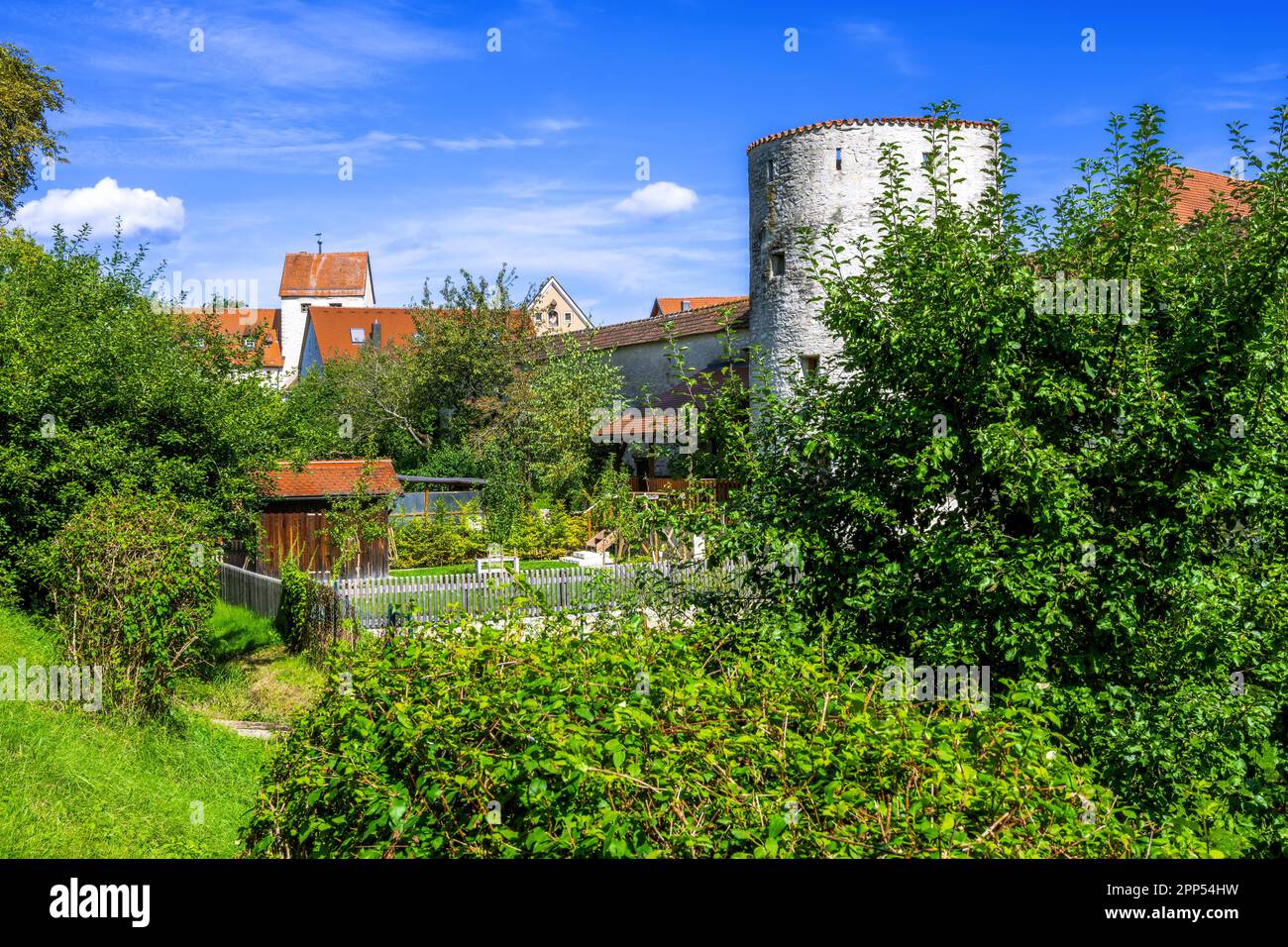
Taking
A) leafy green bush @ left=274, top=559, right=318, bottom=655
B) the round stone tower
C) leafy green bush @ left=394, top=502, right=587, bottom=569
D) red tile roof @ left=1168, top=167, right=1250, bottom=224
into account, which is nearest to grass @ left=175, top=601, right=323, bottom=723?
leafy green bush @ left=274, top=559, right=318, bottom=655

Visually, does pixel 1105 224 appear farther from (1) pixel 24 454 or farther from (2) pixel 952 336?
(1) pixel 24 454

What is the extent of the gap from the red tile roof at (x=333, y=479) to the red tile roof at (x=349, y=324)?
38826 mm

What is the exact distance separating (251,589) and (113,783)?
13.3 m

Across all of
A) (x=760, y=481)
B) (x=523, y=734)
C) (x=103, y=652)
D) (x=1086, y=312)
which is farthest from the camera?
(x=103, y=652)

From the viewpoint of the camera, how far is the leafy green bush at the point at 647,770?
11.1 feet

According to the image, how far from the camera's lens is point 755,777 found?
12.0 ft

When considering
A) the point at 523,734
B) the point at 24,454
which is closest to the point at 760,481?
the point at 523,734

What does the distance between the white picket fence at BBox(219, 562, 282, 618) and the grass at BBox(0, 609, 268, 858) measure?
767 centimetres

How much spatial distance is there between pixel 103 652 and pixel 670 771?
10.6 metres

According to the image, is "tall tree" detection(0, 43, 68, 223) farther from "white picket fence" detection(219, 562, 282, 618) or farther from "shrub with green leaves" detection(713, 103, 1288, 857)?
"shrub with green leaves" detection(713, 103, 1288, 857)

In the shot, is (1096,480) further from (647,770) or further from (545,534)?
(545,534)

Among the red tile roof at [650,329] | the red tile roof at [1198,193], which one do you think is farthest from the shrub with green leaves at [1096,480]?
the red tile roof at [650,329]

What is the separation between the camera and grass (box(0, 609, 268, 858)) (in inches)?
285

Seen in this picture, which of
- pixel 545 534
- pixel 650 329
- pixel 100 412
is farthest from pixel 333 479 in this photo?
pixel 650 329
